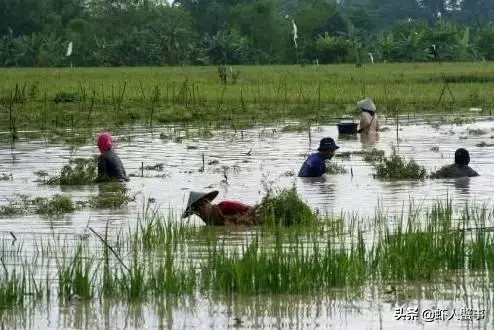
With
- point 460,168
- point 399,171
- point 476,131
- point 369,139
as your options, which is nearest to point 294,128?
point 369,139

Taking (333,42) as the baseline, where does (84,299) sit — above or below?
below

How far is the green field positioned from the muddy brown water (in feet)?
6.92

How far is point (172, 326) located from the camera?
6.28m

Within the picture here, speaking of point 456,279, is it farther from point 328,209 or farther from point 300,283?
point 328,209

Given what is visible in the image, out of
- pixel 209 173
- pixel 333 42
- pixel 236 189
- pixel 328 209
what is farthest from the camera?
pixel 333 42

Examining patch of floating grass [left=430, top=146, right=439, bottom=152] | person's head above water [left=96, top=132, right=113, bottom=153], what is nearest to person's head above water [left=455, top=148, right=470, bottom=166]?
patch of floating grass [left=430, top=146, right=439, bottom=152]

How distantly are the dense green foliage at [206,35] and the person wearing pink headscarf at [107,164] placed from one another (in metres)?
34.5

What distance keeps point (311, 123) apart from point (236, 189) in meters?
9.04

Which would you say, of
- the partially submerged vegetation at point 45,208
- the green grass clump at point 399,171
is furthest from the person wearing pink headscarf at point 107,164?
the green grass clump at point 399,171

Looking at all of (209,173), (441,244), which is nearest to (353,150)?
(209,173)

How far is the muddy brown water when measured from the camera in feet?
21.0

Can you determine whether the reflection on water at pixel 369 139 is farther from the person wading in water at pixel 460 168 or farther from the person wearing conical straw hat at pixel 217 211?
the person wearing conical straw hat at pixel 217 211

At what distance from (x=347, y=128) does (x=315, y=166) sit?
5.18m

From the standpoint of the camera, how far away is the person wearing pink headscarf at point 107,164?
13.1 metres
